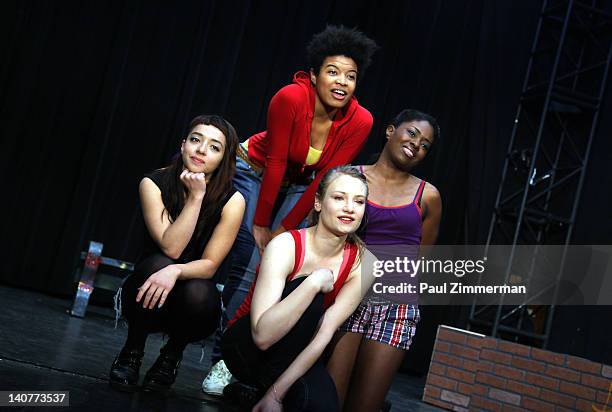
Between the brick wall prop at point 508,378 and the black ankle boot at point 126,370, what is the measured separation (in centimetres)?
253

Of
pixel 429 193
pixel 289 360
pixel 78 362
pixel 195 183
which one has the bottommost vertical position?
pixel 78 362

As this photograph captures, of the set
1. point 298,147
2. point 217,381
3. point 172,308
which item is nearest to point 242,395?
point 217,381

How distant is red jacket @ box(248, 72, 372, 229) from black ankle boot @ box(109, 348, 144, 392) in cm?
69

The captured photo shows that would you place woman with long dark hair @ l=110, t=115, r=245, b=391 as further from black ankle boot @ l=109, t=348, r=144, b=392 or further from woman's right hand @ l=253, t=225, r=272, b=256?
woman's right hand @ l=253, t=225, r=272, b=256

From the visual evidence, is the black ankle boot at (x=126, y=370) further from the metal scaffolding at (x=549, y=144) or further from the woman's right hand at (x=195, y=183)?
the metal scaffolding at (x=549, y=144)

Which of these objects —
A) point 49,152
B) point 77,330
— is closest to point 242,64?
point 49,152

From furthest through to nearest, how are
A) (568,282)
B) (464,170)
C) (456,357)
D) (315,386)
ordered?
1. (464,170)
2. (568,282)
3. (456,357)
4. (315,386)

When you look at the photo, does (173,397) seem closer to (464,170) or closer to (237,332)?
(237,332)

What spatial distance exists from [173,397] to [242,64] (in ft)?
12.3

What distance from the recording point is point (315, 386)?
2.22 meters

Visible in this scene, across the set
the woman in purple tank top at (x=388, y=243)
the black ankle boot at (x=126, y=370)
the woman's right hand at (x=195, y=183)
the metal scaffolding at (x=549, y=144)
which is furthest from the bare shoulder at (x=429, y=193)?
the metal scaffolding at (x=549, y=144)

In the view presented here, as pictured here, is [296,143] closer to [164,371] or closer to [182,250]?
[182,250]

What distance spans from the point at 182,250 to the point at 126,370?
0.42 m

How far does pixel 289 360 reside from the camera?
227 centimetres
